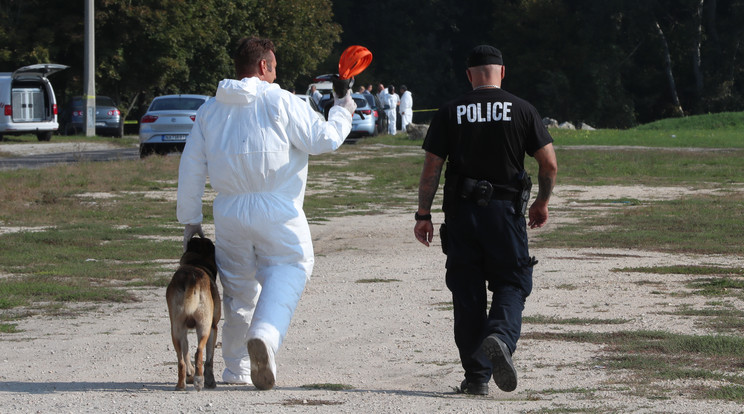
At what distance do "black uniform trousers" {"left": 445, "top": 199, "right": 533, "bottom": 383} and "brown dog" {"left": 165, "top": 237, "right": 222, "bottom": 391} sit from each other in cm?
128

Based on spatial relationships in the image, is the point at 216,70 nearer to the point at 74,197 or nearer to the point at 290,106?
the point at 74,197

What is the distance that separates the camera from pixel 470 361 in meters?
5.98

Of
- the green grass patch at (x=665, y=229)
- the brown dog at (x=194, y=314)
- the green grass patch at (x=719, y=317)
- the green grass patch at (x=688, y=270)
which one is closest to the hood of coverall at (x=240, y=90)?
the brown dog at (x=194, y=314)

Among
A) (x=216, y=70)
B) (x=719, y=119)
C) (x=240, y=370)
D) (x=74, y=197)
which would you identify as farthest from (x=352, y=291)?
(x=216, y=70)

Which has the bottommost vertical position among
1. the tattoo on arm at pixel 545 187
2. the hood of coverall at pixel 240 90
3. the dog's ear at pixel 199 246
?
the dog's ear at pixel 199 246

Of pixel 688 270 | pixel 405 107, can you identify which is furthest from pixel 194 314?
pixel 405 107

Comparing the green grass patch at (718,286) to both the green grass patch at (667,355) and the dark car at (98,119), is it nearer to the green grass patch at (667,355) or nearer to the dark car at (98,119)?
the green grass patch at (667,355)

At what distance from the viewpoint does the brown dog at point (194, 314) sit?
582 cm

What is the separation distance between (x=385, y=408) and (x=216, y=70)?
157 ft

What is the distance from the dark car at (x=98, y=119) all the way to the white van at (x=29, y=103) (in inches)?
254

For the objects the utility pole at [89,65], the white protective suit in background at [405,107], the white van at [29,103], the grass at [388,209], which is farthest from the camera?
the white protective suit in background at [405,107]

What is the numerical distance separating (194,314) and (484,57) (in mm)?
2026

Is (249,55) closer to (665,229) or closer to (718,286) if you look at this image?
(718,286)

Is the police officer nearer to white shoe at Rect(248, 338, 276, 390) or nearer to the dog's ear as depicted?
white shoe at Rect(248, 338, 276, 390)
